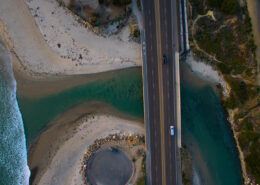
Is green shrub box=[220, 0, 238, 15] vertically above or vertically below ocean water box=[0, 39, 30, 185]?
above

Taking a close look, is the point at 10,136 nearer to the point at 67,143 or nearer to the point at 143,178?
the point at 67,143

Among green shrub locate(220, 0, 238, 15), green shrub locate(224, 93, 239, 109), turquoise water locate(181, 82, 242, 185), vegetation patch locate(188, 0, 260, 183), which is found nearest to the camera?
green shrub locate(220, 0, 238, 15)

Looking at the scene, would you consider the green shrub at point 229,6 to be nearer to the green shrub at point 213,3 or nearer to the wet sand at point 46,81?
the green shrub at point 213,3

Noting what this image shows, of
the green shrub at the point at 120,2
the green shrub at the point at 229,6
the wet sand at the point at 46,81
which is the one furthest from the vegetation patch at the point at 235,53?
the wet sand at the point at 46,81

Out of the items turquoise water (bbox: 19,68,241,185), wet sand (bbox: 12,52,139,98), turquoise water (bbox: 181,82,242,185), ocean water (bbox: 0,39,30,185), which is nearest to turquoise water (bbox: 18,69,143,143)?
turquoise water (bbox: 19,68,241,185)

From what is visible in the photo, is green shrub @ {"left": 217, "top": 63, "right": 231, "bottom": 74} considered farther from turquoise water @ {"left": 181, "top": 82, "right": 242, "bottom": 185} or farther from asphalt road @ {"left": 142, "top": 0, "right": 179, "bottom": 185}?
asphalt road @ {"left": 142, "top": 0, "right": 179, "bottom": 185}

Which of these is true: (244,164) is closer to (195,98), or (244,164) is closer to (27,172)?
(195,98)
